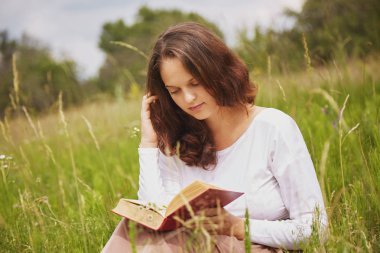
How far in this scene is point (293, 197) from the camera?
1.94m

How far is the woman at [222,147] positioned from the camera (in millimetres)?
1880

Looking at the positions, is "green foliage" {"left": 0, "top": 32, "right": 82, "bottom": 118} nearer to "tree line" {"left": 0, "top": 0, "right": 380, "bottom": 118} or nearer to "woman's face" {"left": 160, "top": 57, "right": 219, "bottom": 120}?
"tree line" {"left": 0, "top": 0, "right": 380, "bottom": 118}

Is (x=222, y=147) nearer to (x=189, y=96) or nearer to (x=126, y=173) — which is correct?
(x=189, y=96)

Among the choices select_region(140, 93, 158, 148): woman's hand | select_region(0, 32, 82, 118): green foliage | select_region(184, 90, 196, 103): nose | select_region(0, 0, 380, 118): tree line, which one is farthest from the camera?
A: select_region(0, 32, 82, 118): green foliage

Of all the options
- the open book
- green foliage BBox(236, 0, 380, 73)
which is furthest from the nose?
green foliage BBox(236, 0, 380, 73)

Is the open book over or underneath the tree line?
underneath

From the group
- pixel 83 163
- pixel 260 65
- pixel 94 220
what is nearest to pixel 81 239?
pixel 94 220

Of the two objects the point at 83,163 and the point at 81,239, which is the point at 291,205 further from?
the point at 83,163

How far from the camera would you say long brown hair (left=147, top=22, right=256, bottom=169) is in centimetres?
219

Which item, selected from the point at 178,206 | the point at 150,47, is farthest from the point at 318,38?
the point at 178,206

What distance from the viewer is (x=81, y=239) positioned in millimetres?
2293

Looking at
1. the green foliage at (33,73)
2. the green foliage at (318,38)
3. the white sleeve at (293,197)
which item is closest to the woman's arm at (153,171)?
the white sleeve at (293,197)

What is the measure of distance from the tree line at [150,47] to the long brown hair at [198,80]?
16.8 inches

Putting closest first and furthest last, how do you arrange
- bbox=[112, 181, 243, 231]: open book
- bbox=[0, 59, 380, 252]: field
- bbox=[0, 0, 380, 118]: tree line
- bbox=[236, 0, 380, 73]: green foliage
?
1. bbox=[112, 181, 243, 231]: open book
2. bbox=[0, 59, 380, 252]: field
3. bbox=[0, 0, 380, 118]: tree line
4. bbox=[236, 0, 380, 73]: green foliage
